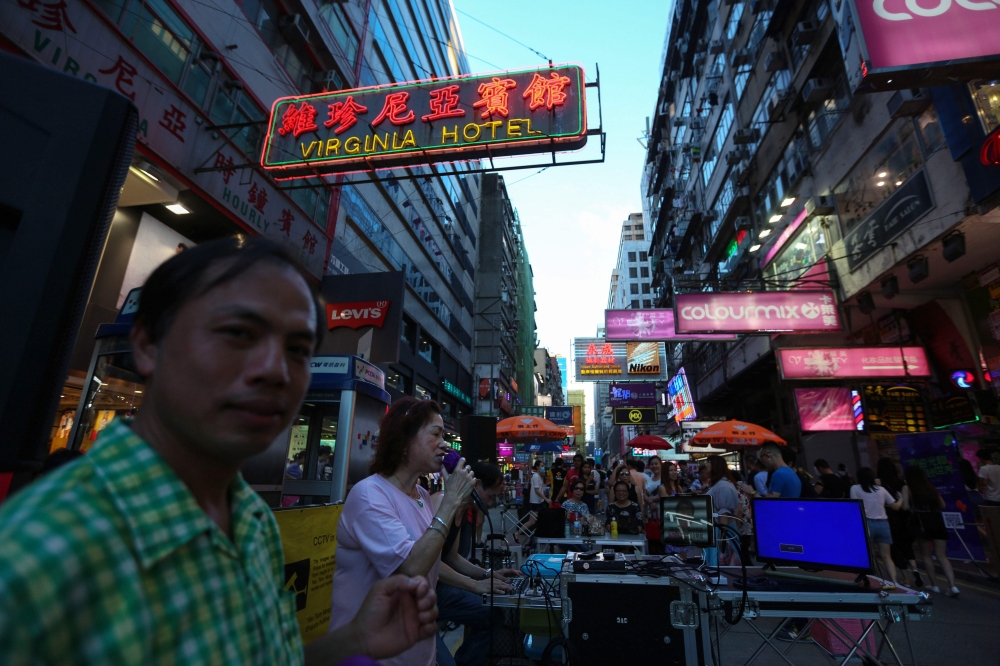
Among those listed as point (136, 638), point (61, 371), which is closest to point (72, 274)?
point (61, 371)

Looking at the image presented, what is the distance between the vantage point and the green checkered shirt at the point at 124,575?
513mm

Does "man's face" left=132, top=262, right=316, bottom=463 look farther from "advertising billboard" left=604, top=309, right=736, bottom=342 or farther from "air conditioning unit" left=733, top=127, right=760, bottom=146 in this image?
"air conditioning unit" left=733, top=127, right=760, bottom=146

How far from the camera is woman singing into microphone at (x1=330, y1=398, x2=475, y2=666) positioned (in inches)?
84.7

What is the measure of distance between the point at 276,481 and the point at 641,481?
6.81 metres

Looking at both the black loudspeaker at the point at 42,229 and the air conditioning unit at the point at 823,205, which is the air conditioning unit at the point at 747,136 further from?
the black loudspeaker at the point at 42,229

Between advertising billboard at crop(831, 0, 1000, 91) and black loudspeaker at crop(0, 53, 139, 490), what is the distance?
26.7ft

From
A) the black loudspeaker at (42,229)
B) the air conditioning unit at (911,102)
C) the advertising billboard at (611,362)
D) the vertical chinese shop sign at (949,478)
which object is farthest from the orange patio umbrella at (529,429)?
the black loudspeaker at (42,229)

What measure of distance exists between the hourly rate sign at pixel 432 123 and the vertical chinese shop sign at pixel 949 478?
969 centimetres

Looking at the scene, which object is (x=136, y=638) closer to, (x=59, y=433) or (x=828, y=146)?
(x=59, y=433)

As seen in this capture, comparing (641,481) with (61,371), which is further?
(641,481)

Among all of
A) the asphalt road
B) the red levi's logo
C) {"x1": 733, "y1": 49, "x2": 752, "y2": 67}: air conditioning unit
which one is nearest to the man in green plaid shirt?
the asphalt road

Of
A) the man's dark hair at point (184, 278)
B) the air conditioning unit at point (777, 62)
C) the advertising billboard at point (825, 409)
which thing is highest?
the air conditioning unit at point (777, 62)

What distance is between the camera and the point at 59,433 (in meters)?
7.86

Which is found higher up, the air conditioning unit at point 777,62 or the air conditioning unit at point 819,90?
the air conditioning unit at point 777,62
